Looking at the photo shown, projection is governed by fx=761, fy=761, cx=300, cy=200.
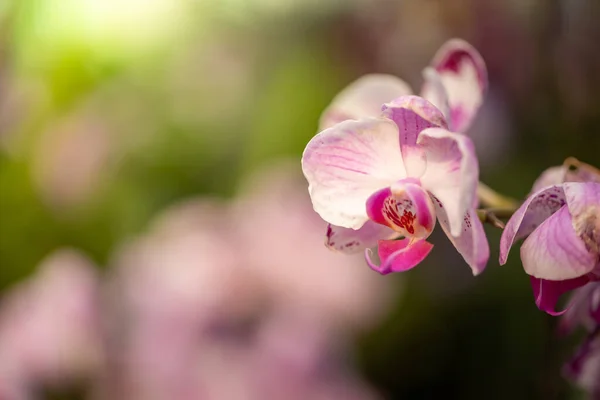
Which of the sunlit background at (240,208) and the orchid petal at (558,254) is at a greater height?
the orchid petal at (558,254)

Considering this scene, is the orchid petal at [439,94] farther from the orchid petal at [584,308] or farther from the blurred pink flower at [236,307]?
the blurred pink flower at [236,307]

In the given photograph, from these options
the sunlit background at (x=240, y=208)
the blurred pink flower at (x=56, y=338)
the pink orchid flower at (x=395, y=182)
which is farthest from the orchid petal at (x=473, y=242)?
the blurred pink flower at (x=56, y=338)

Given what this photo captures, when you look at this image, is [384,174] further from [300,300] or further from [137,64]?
[137,64]

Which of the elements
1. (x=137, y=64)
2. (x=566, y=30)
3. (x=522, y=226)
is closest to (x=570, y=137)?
(x=566, y=30)

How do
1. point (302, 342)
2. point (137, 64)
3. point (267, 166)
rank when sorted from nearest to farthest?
point (302, 342)
point (267, 166)
point (137, 64)

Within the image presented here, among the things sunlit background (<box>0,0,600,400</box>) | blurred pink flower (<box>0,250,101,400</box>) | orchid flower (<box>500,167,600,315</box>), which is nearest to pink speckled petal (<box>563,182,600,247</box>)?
orchid flower (<box>500,167,600,315</box>)

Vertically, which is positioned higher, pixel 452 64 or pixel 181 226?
pixel 452 64

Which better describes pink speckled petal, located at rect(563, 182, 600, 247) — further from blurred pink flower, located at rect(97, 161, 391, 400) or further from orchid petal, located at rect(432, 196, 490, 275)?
blurred pink flower, located at rect(97, 161, 391, 400)
